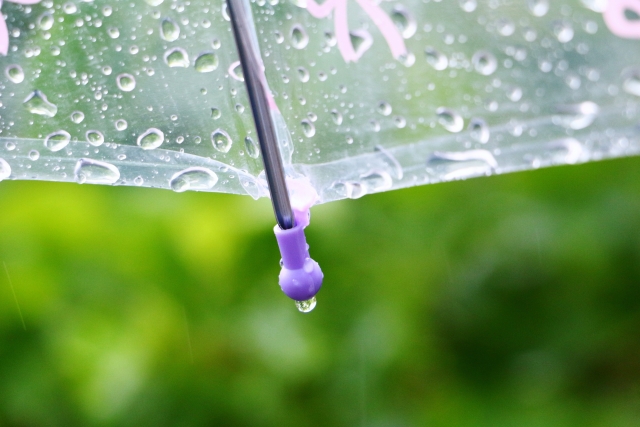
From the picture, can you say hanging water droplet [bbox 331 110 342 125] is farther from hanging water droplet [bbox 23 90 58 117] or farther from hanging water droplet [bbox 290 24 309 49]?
hanging water droplet [bbox 23 90 58 117]

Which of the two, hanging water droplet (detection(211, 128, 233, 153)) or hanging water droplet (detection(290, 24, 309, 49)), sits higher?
hanging water droplet (detection(290, 24, 309, 49))

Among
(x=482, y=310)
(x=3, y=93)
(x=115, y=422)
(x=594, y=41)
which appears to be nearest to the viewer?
(x=594, y=41)

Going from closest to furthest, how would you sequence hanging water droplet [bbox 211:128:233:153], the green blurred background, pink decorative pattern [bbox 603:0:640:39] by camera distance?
pink decorative pattern [bbox 603:0:640:39] → hanging water droplet [bbox 211:128:233:153] → the green blurred background

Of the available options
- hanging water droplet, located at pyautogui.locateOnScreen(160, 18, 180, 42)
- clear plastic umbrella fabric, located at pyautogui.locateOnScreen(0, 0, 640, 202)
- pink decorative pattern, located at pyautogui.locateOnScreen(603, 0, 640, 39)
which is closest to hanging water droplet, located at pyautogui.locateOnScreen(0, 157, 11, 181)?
clear plastic umbrella fabric, located at pyautogui.locateOnScreen(0, 0, 640, 202)

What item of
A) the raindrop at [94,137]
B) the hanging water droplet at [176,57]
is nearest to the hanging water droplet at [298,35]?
the hanging water droplet at [176,57]

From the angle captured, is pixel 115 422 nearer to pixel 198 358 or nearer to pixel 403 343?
pixel 198 358

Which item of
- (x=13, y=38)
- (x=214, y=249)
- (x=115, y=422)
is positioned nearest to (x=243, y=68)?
(x=13, y=38)

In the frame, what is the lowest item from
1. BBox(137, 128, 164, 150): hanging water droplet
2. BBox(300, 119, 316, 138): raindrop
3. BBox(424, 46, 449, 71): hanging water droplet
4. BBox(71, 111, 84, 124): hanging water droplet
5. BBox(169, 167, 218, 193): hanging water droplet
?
BBox(169, 167, 218, 193): hanging water droplet

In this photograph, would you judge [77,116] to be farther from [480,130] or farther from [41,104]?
[480,130]
